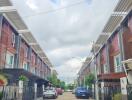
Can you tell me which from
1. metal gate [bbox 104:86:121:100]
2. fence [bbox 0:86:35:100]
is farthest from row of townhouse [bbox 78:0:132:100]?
fence [bbox 0:86:35:100]

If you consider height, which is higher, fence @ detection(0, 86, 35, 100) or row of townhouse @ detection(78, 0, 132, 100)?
row of townhouse @ detection(78, 0, 132, 100)

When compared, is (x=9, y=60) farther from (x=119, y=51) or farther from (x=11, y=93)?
(x=119, y=51)

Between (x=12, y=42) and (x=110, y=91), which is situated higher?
(x=12, y=42)

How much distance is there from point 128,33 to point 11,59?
569 inches

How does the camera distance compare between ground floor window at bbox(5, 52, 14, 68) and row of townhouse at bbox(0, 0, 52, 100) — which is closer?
row of townhouse at bbox(0, 0, 52, 100)

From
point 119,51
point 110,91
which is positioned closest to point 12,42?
point 119,51

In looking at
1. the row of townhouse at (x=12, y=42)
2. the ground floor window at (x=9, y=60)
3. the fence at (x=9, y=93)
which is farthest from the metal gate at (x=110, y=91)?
the ground floor window at (x=9, y=60)

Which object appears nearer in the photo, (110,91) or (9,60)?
(110,91)

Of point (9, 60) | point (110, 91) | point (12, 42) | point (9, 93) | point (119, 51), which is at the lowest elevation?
point (110, 91)

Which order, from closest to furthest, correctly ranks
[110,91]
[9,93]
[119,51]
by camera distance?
[9,93]
[110,91]
[119,51]

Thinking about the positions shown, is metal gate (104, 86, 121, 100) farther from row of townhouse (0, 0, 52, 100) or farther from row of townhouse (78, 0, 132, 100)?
row of townhouse (0, 0, 52, 100)

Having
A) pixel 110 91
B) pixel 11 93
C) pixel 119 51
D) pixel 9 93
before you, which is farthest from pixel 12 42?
pixel 110 91

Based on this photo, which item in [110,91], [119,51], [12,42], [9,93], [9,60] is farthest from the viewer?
[12,42]

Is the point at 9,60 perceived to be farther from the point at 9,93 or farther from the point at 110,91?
the point at 110,91
